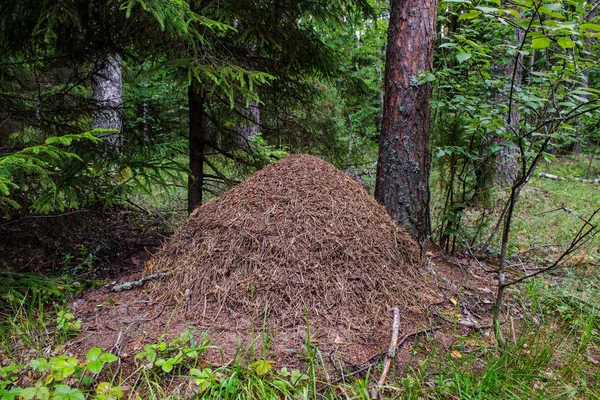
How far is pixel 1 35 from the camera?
305 centimetres

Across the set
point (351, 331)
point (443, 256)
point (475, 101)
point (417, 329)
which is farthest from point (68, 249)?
point (475, 101)

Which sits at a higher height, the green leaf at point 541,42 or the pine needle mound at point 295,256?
the green leaf at point 541,42

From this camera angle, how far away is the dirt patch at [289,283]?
246cm

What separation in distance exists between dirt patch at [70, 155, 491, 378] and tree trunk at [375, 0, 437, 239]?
671mm

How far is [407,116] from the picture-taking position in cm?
396

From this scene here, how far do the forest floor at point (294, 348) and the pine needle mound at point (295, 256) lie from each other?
199 millimetres

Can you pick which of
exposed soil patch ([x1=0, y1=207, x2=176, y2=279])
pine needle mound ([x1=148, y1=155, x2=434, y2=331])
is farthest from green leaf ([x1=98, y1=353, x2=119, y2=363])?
exposed soil patch ([x1=0, y1=207, x2=176, y2=279])

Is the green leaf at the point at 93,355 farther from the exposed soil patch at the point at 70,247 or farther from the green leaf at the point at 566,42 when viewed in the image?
the green leaf at the point at 566,42

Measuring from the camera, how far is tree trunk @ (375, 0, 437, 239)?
12.9ft

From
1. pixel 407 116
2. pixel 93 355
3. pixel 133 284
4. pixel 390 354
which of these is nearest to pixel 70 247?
pixel 133 284

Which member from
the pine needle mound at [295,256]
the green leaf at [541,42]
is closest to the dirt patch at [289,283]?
the pine needle mound at [295,256]

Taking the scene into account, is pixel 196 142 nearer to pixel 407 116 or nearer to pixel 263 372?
pixel 407 116

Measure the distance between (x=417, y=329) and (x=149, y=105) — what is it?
3847 millimetres

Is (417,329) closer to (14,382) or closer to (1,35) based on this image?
(14,382)
